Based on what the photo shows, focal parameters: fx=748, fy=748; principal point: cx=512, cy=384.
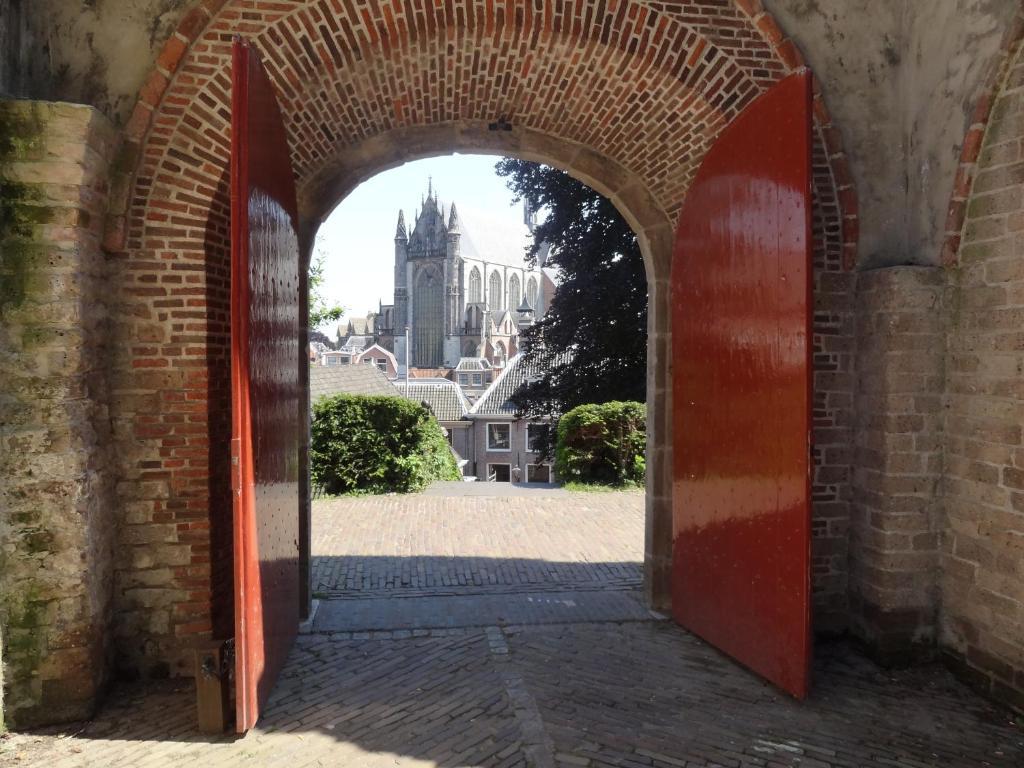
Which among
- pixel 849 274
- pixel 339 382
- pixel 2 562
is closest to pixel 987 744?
pixel 849 274

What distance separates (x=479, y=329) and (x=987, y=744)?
2844 inches

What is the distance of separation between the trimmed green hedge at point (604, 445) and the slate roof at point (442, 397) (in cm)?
2790

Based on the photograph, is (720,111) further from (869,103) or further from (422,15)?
(422,15)

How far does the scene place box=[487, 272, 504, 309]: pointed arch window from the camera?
78.1 m

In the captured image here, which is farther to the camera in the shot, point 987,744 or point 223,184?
point 223,184

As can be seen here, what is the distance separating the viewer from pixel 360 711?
4230 mm

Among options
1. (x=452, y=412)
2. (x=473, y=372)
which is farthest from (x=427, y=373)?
(x=452, y=412)

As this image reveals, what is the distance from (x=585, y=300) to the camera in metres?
15.3

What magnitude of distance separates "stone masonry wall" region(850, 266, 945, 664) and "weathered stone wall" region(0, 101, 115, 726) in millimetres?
4762

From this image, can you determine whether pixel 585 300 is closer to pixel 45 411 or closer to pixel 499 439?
pixel 45 411

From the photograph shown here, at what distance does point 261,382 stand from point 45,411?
1.10m

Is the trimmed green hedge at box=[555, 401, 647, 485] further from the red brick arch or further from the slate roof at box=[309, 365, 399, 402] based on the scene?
the red brick arch

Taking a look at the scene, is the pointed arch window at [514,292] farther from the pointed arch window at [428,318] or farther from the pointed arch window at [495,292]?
the pointed arch window at [428,318]

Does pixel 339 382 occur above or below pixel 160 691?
above
